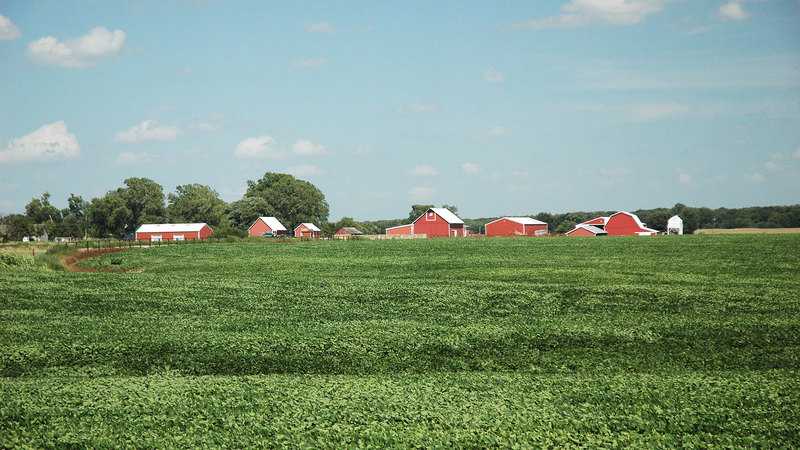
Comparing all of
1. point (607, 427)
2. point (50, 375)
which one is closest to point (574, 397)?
point (607, 427)

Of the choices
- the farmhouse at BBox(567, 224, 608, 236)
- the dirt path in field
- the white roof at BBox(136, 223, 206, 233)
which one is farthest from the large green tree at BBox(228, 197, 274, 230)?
the farmhouse at BBox(567, 224, 608, 236)

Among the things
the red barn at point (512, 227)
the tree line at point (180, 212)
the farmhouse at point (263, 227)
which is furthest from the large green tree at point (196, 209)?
the red barn at point (512, 227)

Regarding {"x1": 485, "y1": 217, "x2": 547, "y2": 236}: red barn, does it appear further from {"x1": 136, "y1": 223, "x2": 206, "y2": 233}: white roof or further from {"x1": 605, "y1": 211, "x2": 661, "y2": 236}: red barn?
{"x1": 136, "y1": 223, "x2": 206, "y2": 233}: white roof

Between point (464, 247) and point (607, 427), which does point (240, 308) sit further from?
point (464, 247)

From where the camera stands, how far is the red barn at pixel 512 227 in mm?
94688

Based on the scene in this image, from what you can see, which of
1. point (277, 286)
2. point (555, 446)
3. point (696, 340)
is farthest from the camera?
point (277, 286)

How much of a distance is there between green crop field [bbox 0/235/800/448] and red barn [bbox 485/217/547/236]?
219 feet

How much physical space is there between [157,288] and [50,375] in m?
Answer: 11.1

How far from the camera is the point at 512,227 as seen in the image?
9581 centimetres

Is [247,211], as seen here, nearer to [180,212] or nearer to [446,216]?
[180,212]

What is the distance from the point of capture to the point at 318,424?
8516mm

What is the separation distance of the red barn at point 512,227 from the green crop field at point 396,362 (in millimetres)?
66629

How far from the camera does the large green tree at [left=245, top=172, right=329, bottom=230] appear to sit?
11856cm

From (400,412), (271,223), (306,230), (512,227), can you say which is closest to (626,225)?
(512,227)
